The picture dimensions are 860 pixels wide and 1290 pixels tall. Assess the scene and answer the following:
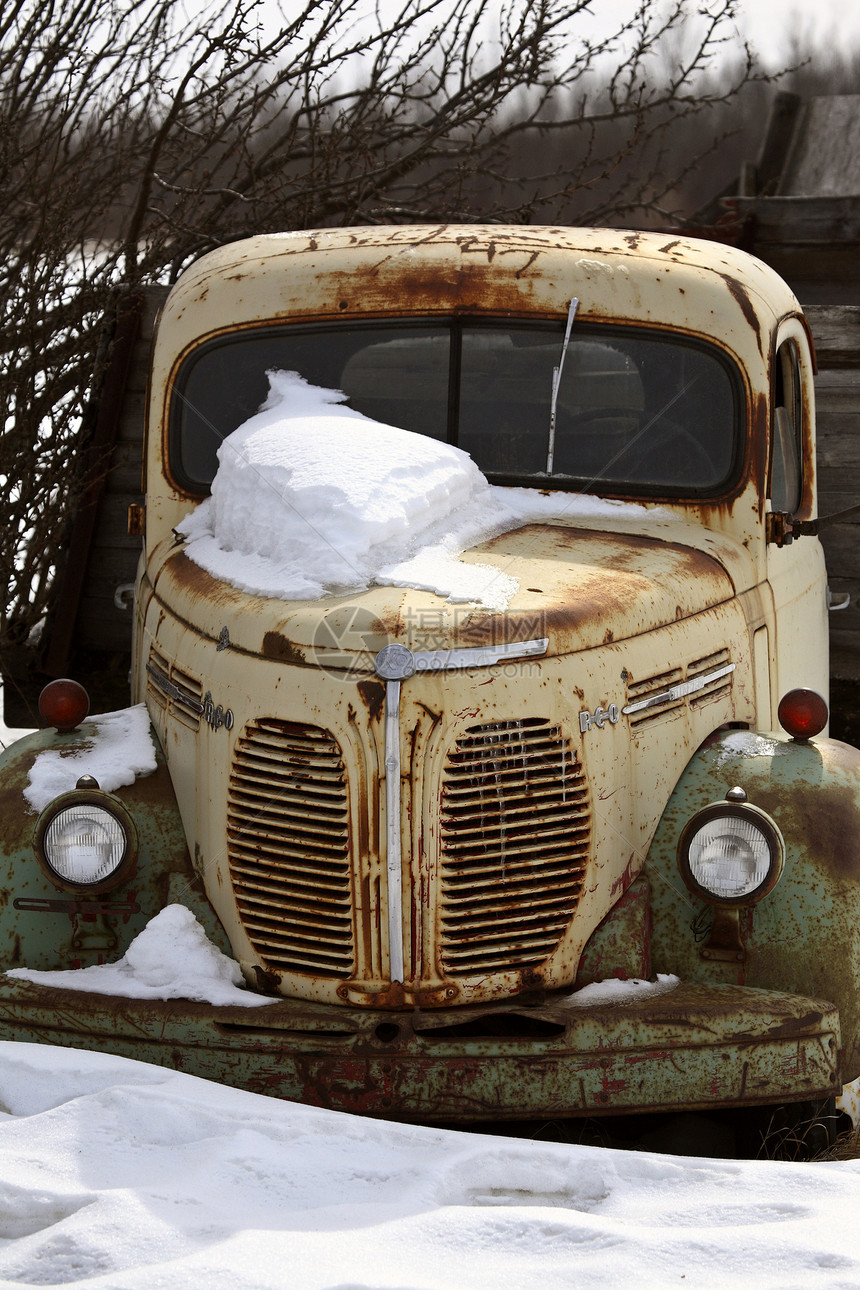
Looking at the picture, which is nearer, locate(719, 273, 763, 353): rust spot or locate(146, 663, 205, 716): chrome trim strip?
locate(146, 663, 205, 716): chrome trim strip

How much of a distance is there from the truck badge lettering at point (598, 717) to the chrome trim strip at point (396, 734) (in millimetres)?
268

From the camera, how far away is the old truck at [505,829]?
8.98 feet

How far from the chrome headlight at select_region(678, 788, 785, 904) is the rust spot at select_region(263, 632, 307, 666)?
0.95m

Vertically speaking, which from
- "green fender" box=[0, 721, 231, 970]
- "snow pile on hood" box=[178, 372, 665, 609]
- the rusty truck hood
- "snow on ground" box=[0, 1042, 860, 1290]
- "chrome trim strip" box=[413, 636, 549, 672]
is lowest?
"snow on ground" box=[0, 1042, 860, 1290]

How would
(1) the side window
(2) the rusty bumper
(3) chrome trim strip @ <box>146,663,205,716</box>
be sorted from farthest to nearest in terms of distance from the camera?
(1) the side window < (3) chrome trim strip @ <box>146,663,205,716</box> < (2) the rusty bumper

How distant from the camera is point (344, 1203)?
2.43 m

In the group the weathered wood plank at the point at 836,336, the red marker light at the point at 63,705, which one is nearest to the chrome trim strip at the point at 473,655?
the red marker light at the point at 63,705

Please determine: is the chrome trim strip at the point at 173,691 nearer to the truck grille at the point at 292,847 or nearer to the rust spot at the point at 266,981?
the truck grille at the point at 292,847

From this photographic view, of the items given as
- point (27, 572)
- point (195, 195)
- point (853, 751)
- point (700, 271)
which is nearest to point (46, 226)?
point (195, 195)

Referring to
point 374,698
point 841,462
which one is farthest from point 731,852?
point 841,462

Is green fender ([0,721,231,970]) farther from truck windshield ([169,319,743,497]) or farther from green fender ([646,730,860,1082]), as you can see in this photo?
truck windshield ([169,319,743,497])

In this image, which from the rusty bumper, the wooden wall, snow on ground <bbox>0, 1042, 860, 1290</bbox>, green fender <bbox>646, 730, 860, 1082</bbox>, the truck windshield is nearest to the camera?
snow on ground <bbox>0, 1042, 860, 1290</bbox>

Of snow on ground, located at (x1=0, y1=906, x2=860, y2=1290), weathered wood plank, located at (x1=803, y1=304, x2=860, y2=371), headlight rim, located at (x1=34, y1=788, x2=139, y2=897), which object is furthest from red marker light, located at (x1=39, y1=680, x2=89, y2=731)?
weathered wood plank, located at (x1=803, y1=304, x2=860, y2=371)

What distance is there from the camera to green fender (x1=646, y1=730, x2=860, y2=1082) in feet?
9.59
